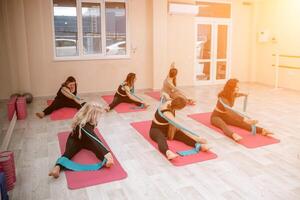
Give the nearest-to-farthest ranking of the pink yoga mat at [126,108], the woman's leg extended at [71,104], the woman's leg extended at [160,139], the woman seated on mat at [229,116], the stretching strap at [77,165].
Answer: the stretching strap at [77,165] → the woman's leg extended at [160,139] → the woman seated on mat at [229,116] → the woman's leg extended at [71,104] → the pink yoga mat at [126,108]

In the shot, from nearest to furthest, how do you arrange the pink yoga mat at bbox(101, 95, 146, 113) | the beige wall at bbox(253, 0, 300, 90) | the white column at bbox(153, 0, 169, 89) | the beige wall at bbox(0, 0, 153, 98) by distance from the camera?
the pink yoga mat at bbox(101, 95, 146, 113), the beige wall at bbox(0, 0, 153, 98), the white column at bbox(153, 0, 169, 89), the beige wall at bbox(253, 0, 300, 90)

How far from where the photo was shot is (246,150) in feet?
12.1

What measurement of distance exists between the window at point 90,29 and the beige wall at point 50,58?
0.68 ft

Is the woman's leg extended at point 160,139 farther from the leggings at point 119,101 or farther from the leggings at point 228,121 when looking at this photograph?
the leggings at point 119,101

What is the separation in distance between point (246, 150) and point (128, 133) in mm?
1754

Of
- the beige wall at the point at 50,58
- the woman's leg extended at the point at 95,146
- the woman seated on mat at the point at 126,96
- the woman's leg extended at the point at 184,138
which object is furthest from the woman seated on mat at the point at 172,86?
the woman's leg extended at the point at 95,146

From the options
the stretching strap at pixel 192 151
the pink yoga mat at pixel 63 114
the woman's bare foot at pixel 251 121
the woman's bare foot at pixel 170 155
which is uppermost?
the woman's bare foot at pixel 251 121

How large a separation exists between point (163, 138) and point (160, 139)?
Result: 40mm

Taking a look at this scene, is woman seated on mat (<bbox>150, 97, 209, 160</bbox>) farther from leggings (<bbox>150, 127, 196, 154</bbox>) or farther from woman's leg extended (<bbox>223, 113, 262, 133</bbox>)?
woman's leg extended (<bbox>223, 113, 262, 133</bbox>)

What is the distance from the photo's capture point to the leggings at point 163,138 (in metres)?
→ 3.51

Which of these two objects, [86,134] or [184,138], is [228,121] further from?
[86,134]

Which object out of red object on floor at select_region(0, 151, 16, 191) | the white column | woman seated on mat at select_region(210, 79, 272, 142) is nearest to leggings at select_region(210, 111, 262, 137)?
woman seated on mat at select_region(210, 79, 272, 142)

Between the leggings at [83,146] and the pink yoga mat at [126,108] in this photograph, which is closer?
the leggings at [83,146]

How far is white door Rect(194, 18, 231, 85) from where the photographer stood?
27.9 ft
